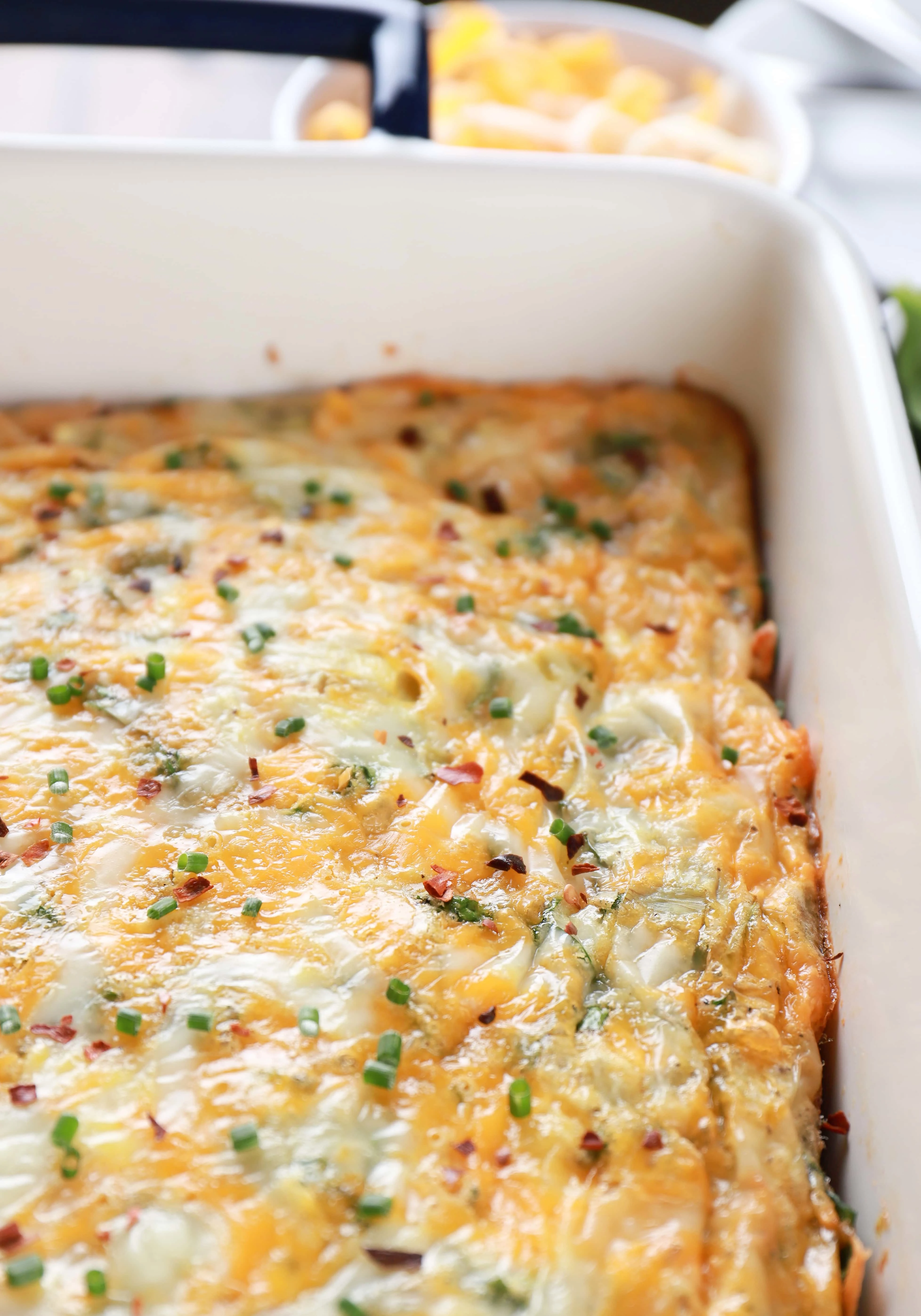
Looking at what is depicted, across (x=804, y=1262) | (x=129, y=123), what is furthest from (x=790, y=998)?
(x=129, y=123)

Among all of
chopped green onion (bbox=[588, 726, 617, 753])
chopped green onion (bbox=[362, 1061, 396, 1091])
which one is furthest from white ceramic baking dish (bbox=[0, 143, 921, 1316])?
chopped green onion (bbox=[362, 1061, 396, 1091])

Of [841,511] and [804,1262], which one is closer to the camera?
[804,1262]

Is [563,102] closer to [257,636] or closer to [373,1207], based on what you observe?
[257,636]

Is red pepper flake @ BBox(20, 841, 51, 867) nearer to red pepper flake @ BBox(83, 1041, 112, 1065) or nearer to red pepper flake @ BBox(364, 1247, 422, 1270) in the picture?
red pepper flake @ BBox(83, 1041, 112, 1065)

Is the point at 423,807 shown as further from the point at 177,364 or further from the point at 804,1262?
the point at 177,364

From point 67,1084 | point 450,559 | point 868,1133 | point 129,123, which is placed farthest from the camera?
point 129,123

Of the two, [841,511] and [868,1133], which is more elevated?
[841,511]
